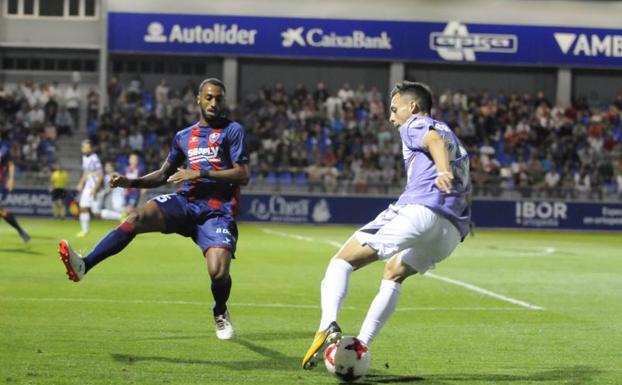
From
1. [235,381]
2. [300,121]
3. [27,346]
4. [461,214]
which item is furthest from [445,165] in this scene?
[300,121]

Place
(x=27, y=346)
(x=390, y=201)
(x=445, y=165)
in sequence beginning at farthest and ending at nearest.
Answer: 1. (x=390, y=201)
2. (x=27, y=346)
3. (x=445, y=165)

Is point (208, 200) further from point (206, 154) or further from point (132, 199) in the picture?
point (132, 199)

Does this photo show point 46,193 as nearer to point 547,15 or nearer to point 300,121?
point 300,121

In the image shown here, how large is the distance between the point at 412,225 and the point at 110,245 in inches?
117

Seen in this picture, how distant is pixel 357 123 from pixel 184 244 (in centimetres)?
1900

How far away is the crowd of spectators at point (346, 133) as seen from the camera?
36969 millimetres

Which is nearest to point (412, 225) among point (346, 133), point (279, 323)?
point (279, 323)

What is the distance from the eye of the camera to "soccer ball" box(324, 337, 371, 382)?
7375 millimetres

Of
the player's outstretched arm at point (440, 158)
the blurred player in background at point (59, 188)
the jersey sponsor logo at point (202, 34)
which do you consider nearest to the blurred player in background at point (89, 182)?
the blurred player in background at point (59, 188)

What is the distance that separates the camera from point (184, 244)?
2448 cm

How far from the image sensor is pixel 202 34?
1789 inches

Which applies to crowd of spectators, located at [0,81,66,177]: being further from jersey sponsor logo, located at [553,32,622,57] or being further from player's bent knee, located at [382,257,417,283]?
player's bent knee, located at [382,257,417,283]

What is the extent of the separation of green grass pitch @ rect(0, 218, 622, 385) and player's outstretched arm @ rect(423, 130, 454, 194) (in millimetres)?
1448

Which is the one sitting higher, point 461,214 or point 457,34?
point 457,34
